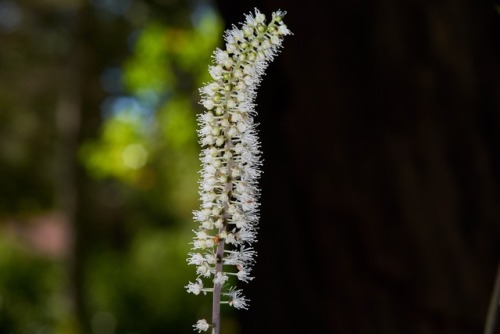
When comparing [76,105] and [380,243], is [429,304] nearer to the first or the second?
[380,243]

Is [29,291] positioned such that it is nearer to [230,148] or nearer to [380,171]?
[380,171]

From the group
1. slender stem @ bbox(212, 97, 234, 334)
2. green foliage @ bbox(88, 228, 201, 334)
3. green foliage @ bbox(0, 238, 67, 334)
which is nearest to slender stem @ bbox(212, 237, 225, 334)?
slender stem @ bbox(212, 97, 234, 334)

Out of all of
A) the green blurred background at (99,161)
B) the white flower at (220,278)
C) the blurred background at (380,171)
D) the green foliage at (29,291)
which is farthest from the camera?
the green foliage at (29,291)

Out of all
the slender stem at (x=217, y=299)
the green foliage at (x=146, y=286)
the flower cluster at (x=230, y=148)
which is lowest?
the slender stem at (x=217, y=299)

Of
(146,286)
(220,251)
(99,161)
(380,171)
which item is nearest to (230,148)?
(220,251)

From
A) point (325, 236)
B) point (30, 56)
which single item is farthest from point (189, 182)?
point (325, 236)

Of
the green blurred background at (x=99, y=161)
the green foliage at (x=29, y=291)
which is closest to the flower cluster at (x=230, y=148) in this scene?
the green blurred background at (x=99, y=161)

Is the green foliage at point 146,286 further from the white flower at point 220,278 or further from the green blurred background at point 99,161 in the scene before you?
the white flower at point 220,278
